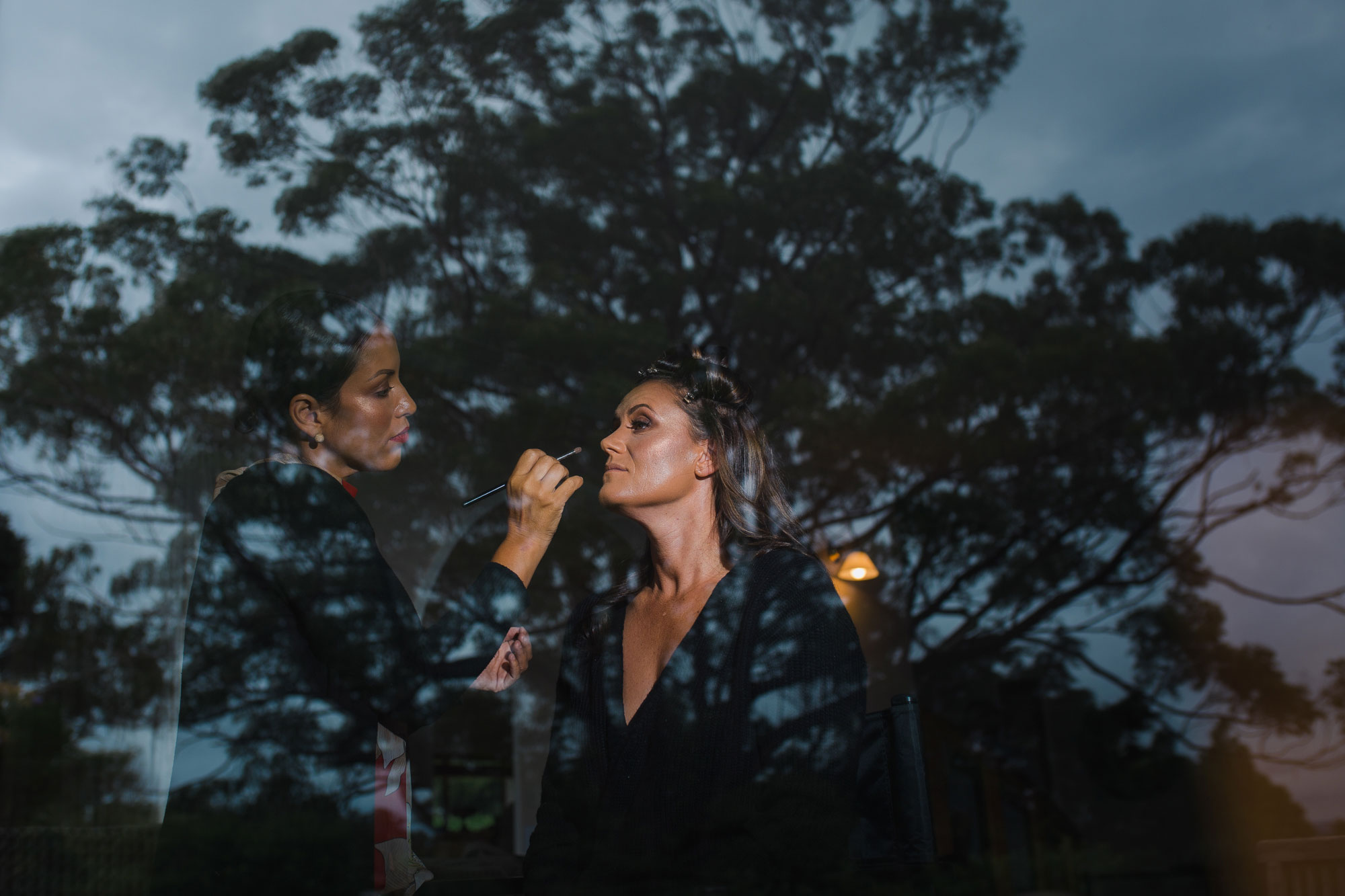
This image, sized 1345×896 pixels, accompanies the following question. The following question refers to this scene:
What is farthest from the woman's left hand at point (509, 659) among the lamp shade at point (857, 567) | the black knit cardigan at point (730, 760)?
the lamp shade at point (857, 567)

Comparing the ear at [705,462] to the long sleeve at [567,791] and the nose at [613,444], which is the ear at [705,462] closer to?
the nose at [613,444]

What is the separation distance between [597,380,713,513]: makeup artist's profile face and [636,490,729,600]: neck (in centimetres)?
2

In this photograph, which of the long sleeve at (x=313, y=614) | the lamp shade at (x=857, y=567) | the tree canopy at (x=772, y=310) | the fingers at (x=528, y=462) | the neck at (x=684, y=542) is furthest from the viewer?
the lamp shade at (x=857, y=567)

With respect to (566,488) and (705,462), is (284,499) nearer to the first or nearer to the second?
(566,488)

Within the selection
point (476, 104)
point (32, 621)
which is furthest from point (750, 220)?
point (32, 621)

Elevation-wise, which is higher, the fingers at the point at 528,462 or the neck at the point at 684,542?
the fingers at the point at 528,462

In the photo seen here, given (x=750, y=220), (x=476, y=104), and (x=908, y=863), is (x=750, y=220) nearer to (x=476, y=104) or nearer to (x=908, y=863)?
(x=476, y=104)

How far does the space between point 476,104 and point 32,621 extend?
7.92ft

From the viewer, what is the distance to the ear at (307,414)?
3.80 feet

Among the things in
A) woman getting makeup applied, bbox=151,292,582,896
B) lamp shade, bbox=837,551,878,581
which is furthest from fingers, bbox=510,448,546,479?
lamp shade, bbox=837,551,878,581

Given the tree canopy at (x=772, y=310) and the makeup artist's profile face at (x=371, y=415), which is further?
the tree canopy at (x=772, y=310)

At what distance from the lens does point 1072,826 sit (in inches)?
147

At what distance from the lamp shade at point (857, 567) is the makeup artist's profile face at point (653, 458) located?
2.58 metres

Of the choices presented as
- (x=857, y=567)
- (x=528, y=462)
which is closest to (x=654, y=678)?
(x=528, y=462)
